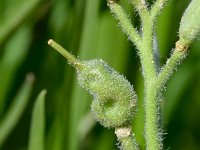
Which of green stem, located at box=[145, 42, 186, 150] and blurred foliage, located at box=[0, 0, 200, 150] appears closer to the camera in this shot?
green stem, located at box=[145, 42, 186, 150]

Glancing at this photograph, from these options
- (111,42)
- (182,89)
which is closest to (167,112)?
(182,89)

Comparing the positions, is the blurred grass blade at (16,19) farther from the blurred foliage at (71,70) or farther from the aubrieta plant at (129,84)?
the aubrieta plant at (129,84)

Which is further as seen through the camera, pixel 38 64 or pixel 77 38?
pixel 38 64

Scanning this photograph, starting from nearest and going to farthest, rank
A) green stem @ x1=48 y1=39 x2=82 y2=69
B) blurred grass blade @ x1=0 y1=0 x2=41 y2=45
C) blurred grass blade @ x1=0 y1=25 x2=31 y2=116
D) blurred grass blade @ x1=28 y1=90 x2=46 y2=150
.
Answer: green stem @ x1=48 y1=39 x2=82 y2=69 < blurred grass blade @ x1=28 y1=90 x2=46 y2=150 < blurred grass blade @ x1=0 y1=0 x2=41 y2=45 < blurred grass blade @ x1=0 y1=25 x2=31 y2=116

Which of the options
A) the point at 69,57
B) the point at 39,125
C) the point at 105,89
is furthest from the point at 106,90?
the point at 39,125

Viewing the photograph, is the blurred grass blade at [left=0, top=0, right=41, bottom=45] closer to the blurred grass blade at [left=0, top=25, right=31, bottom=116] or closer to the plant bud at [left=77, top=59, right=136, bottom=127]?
the blurred grass blade at [left=0, top=25, right=31, bottom=116]

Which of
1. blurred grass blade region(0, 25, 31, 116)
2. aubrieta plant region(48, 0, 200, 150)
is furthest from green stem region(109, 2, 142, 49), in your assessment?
blurred grass blade region(0, 25, 31, 116)

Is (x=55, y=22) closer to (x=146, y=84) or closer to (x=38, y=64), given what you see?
(x=38, y=64)
